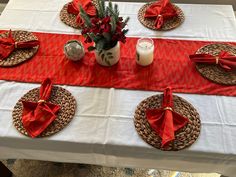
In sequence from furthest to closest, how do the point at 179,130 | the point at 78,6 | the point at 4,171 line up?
the point at 4,171, the point at 78,6, the point at 179,130

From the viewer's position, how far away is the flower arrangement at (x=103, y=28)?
0.91m

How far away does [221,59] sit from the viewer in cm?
100

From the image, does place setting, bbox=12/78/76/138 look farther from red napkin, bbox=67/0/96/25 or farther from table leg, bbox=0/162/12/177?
table leg, bbox=0/162/12/177

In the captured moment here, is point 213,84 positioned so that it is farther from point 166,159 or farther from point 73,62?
point 73,62

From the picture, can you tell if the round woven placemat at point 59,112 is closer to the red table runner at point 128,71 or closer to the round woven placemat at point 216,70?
the red table runner at point 128,71

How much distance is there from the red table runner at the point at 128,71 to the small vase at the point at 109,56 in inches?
0.9

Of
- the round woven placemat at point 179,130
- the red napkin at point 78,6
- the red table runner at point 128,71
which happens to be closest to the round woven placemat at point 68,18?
the red napkin at point 78,6

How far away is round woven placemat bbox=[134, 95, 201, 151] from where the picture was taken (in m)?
0.81

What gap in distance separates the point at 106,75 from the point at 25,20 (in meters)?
0.55

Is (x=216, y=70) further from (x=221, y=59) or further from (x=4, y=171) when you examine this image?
(x=4, y=171)

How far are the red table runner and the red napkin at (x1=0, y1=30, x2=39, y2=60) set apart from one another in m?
0.05

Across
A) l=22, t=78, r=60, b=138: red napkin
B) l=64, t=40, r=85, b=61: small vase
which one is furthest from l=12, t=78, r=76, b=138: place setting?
l=64, t=40, r=85, b=61: small vase

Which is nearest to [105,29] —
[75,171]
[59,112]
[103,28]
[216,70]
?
[103,28]

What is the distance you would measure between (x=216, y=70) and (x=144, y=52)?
290mm
